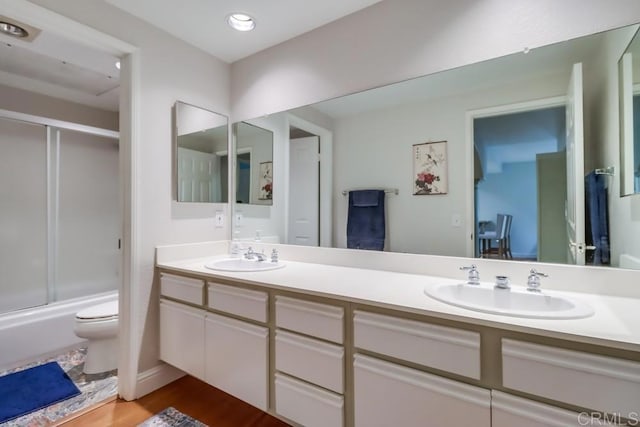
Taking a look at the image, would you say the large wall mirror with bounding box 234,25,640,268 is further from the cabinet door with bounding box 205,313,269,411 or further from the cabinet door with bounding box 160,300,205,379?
the cabinet door with bounding box 160,300,205,379

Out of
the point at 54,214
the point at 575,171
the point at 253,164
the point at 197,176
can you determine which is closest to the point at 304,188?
the point at 253,164

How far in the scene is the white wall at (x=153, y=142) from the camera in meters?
1.82

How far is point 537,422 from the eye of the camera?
87cm

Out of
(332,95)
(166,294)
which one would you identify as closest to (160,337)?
(166,294)

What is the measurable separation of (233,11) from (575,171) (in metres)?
1.90

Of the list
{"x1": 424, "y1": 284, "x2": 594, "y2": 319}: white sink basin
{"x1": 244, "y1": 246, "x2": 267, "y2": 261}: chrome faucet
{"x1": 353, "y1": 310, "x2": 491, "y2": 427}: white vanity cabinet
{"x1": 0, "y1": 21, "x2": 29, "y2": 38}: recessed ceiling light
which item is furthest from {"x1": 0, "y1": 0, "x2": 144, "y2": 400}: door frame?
{"x1": 424, "y1": 284, "x2": 594, "y2": 319}: white sink basin

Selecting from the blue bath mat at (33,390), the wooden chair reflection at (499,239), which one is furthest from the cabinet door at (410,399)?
the blue bath mat at (33,390)

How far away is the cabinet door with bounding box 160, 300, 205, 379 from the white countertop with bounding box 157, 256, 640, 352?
25 centimetres

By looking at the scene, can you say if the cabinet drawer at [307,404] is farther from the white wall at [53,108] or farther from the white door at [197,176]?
the white wall at [53,108]

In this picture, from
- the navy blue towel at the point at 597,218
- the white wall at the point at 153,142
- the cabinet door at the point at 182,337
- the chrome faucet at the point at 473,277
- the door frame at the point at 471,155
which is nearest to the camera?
the navy blue towel at the point at 597,218

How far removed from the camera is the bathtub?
2221 mm

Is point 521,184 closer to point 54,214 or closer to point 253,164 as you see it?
point 253,164
